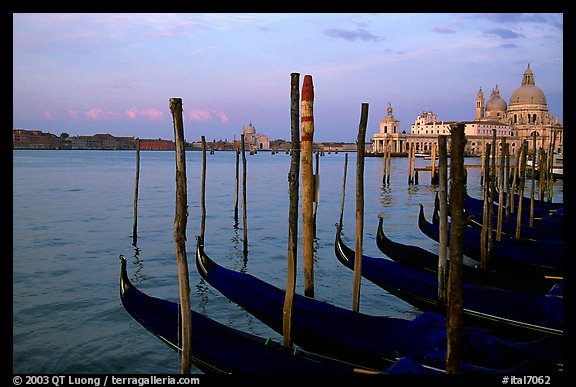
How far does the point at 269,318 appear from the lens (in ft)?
15.3

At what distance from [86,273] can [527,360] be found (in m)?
6.48

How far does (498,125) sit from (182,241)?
74.4 metres

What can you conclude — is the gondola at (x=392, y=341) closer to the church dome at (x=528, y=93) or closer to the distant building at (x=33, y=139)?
the church dome at (x=528, y=93)

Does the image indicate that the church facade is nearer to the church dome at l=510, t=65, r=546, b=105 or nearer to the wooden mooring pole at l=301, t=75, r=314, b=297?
the church dome at l=510, t=65, r=546, b=105

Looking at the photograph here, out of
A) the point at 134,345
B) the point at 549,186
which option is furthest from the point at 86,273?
the point at 549,186

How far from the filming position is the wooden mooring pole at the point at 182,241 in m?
3.49

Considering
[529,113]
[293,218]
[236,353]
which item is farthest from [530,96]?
[236,353]

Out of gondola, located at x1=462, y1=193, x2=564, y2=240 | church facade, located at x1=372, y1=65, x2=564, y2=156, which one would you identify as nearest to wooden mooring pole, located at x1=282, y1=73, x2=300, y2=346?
gondola, located at x1=462, y1=193, x2=564, y2=240

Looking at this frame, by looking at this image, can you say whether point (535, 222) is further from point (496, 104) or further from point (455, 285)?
point (496, 104)

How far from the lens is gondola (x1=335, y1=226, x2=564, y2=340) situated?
A: 14.2 feet

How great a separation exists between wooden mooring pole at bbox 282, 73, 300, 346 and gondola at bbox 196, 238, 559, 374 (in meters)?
0.10

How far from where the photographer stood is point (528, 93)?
238 ft

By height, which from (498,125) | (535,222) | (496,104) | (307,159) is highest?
(496,104)
